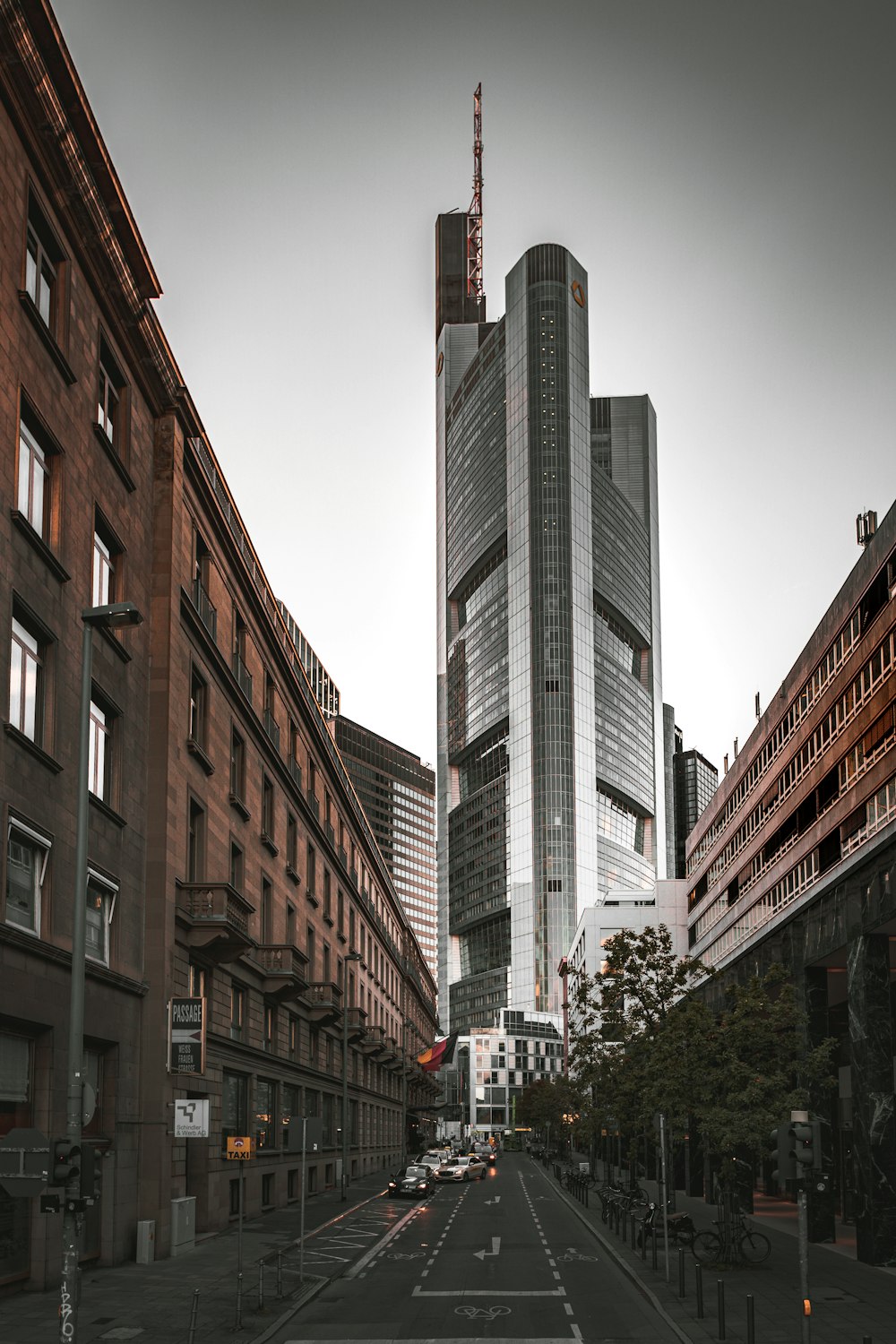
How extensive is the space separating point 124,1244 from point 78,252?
2220 centimetres

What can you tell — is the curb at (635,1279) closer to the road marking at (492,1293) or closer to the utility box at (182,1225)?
the road marking at (492,1293)

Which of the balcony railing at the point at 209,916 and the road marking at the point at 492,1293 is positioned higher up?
the balcony railing at the point at 209,916

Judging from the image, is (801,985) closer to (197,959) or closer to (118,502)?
(197,959)

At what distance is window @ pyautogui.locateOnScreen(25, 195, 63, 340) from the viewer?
26547mm

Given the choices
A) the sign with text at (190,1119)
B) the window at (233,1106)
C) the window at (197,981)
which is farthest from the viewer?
the window at (233,1106)

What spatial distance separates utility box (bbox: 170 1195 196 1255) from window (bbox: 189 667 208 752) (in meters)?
12.4

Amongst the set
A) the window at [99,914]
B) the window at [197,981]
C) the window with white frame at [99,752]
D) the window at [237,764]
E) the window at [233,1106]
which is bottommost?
the window at [233,1106]

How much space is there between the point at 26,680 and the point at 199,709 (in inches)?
576

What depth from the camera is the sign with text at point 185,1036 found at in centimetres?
3119

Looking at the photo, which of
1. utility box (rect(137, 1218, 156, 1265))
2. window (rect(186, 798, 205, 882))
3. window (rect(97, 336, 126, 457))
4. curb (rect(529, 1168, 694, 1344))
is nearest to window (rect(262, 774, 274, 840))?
window (rect(186, 798, 205, 882))

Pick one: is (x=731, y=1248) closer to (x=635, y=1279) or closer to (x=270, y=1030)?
(x=635, y=1279)

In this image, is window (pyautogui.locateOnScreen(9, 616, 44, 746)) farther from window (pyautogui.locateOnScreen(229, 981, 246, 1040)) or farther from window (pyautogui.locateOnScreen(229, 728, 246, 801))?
window (pyautogui.locateOnScreen(229, 728, 246, 801))

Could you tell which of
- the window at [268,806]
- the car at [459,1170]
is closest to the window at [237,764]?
the window at [268,806]

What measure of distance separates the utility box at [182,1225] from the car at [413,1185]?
2743 cm
